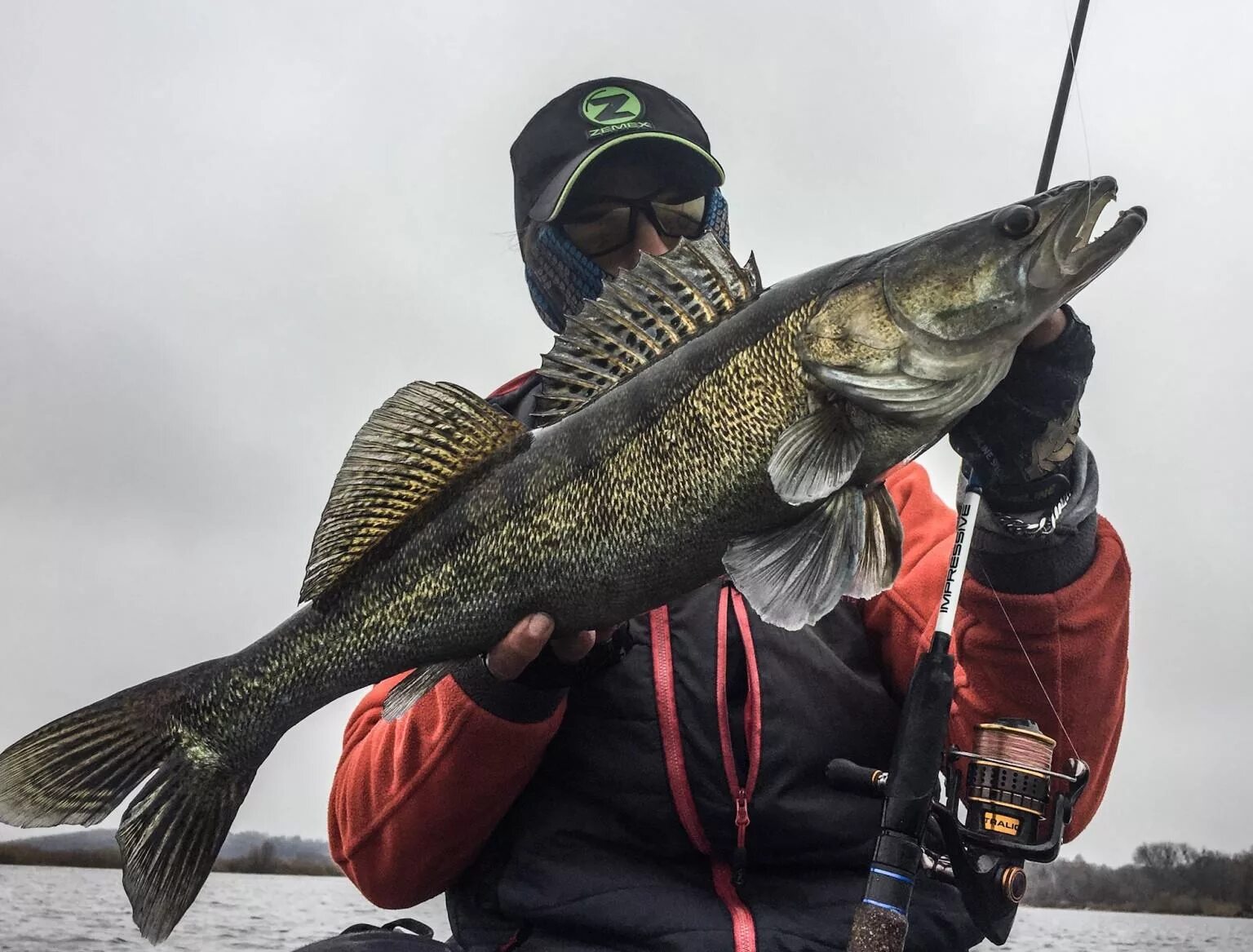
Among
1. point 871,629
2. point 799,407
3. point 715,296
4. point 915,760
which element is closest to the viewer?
point 799,407

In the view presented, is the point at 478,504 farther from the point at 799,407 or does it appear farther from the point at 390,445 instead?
the point at 799,407

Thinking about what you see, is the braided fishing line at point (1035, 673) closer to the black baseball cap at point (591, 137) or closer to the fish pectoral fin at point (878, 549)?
the fish pectoral fin at point (878, 549)

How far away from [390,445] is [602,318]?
1.97 feet

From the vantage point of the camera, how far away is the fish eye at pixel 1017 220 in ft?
→ 6.37

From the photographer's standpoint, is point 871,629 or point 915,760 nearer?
point 915,760

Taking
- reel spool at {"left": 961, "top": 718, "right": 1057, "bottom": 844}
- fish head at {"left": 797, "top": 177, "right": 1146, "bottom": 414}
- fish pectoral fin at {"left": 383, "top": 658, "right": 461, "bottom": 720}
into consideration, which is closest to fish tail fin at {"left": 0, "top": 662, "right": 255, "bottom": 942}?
fish pectoral fin at {"left": 383, "top": 658, "right": 461, "bottom": 720}

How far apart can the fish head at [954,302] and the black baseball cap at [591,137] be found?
177 cm

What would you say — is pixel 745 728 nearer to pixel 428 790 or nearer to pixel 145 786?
pixel 428 790

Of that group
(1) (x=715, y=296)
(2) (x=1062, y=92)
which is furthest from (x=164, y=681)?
(2) (x=1062, y=92)

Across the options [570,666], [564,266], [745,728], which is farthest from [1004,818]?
[564,266]

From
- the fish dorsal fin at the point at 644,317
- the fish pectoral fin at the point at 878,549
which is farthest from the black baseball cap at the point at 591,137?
the fish pectoral fin at the point at 878,549

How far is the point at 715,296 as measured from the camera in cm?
234

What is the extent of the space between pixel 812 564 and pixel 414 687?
3.50ft

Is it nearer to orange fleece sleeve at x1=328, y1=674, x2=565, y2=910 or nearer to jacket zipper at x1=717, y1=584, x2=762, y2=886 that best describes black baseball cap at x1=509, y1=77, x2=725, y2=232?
jacket zipper at x1=717, y1=584, x2=762, y2=886
